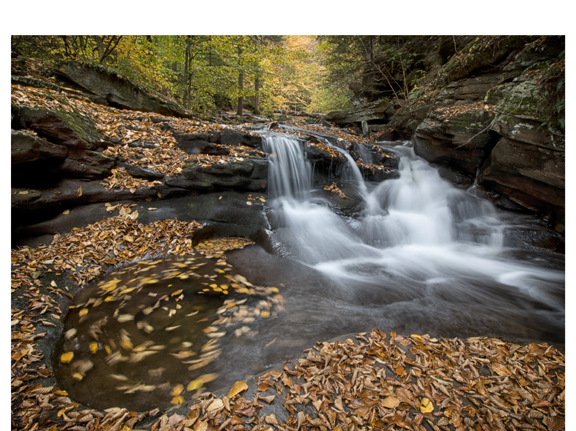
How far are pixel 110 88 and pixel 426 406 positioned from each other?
9632 millimetres

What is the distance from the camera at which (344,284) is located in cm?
356

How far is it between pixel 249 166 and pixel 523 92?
6646mm

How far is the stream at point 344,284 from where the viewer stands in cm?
195

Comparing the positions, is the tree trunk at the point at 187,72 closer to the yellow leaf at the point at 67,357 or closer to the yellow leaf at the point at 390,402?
the yellow leaf at the point at 67,357

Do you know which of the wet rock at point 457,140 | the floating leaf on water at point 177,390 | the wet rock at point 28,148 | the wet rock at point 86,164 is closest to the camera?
the floating leaf on water at point 177,390

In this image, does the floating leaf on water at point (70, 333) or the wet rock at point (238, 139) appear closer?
the floating leaf on water at point (70, 333)

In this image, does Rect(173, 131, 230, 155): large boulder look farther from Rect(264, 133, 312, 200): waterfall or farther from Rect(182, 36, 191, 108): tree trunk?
Rect(182, 36, 191, 108): tree trunk

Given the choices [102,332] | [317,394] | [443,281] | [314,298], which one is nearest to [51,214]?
[102,332]

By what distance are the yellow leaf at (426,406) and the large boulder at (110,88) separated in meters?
9.26

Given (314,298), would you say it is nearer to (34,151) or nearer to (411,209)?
(34,151)

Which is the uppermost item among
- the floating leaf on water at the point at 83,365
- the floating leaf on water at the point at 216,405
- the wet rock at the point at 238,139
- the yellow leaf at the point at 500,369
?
the wet rock at the point at 238,139

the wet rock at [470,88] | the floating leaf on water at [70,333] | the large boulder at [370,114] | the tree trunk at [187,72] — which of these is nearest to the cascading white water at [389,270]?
the floating leaf on water at [70,333]

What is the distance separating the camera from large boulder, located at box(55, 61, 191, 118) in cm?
618

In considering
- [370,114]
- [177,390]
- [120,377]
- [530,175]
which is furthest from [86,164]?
[370,114]
